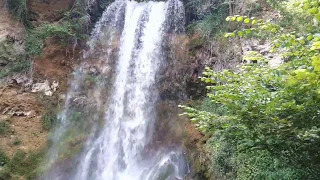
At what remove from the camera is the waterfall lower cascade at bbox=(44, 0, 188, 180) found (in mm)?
9703

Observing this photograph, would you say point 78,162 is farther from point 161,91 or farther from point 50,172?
point 161,91

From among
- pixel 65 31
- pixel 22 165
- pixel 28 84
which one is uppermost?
pixel 65 31

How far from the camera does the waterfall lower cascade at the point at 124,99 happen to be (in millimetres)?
9703

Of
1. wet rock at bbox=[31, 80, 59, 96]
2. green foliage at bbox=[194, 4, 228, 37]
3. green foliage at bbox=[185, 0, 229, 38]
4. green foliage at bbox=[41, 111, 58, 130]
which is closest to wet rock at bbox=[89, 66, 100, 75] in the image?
wet rock at bbox=[31, 80, 59, 96]

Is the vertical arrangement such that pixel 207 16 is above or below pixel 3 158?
above

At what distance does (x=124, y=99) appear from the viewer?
37.7 feet

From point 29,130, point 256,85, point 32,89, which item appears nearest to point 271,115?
point 256,85

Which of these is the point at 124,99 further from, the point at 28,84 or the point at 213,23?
the point at 213,23

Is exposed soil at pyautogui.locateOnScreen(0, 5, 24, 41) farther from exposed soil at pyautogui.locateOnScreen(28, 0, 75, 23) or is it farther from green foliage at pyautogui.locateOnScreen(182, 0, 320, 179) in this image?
green foliage at pyautogui.locateOnScreen(182, 0, 320, 179)

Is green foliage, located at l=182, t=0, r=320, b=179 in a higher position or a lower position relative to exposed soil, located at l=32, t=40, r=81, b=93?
lower

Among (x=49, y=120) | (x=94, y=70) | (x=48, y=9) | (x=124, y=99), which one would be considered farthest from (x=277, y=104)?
(x=48, y=9)

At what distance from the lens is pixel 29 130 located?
10.5 meters

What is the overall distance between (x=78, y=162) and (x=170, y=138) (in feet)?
10.7

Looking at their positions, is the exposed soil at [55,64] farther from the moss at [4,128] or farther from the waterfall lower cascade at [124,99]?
the moss at [4,128]
